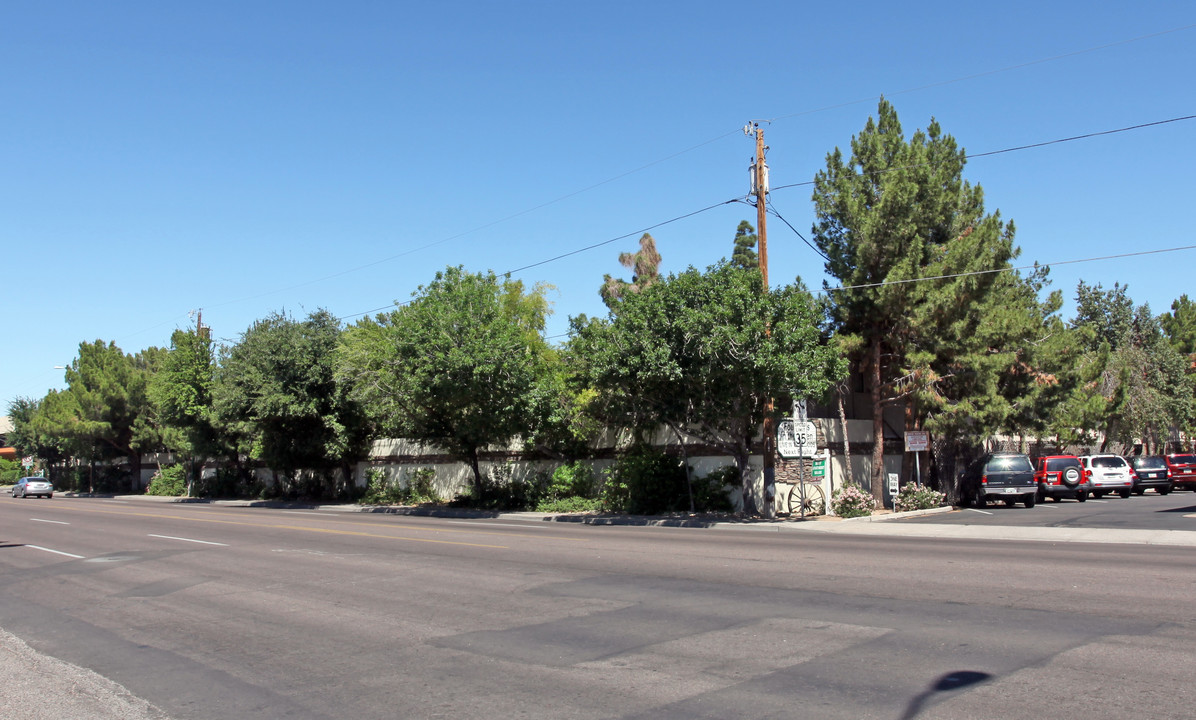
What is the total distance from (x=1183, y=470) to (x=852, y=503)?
22.3 meters

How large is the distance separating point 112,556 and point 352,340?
18.2 meters

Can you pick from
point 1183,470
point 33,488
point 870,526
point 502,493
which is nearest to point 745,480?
point 870,526

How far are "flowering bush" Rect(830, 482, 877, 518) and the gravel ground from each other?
21609mm

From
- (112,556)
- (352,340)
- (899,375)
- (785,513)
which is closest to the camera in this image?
(112,556)

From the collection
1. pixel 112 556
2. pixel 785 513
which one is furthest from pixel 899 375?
pixel 112 556

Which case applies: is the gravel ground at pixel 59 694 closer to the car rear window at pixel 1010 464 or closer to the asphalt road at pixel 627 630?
the asphalt road at pixel 627 630

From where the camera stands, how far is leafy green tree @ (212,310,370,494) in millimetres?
36875

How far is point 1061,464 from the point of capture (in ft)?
106

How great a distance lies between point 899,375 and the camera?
29.1 meters

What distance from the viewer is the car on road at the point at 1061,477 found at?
32312 millimetres

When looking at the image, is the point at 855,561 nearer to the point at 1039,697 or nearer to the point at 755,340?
the point at 1039,697

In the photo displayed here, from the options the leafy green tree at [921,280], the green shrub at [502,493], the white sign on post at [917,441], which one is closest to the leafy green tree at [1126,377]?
the leafy green tree at [921,280]

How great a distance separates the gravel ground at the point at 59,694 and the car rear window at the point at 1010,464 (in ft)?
90.1

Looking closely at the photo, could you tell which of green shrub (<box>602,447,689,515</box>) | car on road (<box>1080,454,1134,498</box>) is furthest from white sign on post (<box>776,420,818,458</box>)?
→ car on road (<box>1080,454,1134,498</box>)
